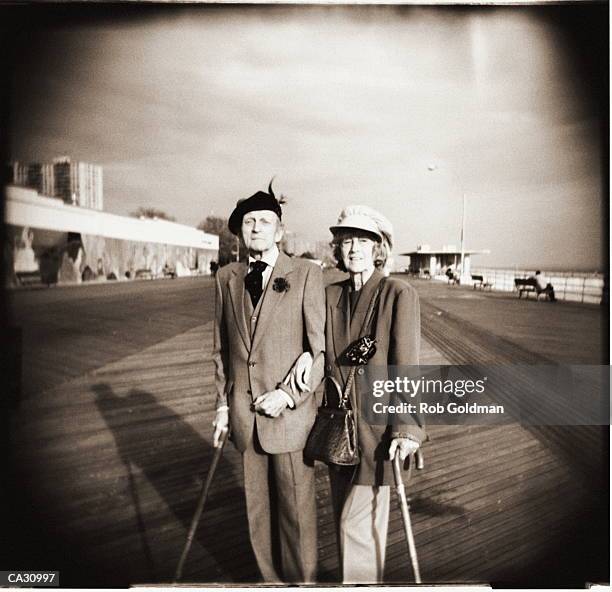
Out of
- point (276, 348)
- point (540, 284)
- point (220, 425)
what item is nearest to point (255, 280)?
point (276, 348)

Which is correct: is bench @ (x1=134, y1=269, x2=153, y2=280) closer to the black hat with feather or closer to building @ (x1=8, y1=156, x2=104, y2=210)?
building @ (x1=8, y1=156, x2=104, y2=210)

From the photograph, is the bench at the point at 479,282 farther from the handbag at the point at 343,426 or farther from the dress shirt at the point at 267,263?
the dress shirt at the point at 267,263

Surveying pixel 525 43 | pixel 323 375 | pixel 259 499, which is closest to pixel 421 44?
pixel 525 43

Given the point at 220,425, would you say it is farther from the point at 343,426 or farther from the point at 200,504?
the point at 343,426

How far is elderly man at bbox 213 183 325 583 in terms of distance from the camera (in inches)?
87.4

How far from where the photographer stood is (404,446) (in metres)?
2.12

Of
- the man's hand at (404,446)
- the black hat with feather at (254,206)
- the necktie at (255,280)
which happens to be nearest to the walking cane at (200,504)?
the necktie at (255,280)

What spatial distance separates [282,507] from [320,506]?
0.74 metres

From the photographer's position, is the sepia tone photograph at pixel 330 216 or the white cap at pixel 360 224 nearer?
the white cap at pixel 360 224

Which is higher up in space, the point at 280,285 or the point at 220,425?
the point at 280,285

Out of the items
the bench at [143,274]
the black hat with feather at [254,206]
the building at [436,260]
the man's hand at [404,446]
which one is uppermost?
the black hat with feather at [254,206]

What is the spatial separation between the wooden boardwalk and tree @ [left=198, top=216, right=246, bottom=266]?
73 cm

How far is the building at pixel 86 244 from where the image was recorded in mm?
2719

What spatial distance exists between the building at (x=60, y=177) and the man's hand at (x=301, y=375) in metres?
1.62
